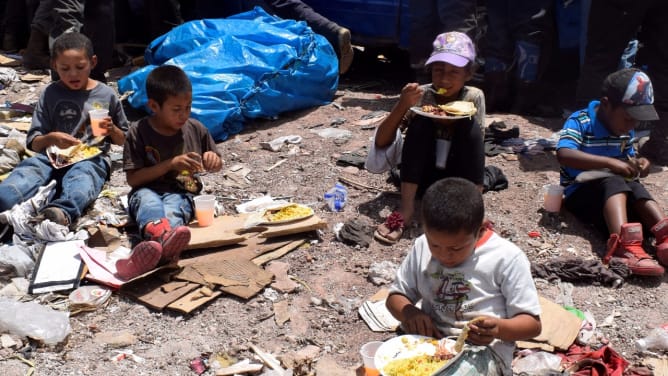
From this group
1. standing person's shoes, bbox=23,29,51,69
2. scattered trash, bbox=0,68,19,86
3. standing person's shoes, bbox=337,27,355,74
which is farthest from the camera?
standing person's shoes, bbox=23,29,51,69

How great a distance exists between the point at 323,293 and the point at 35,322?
153cm

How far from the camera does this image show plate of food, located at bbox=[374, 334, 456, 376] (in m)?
2.70

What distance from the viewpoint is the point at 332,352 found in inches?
141

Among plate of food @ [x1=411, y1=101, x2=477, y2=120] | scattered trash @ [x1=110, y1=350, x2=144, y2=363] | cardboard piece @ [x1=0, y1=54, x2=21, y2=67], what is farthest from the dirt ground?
cardboard piece @ [x1=0, y1=54, x2=21, y2=67]

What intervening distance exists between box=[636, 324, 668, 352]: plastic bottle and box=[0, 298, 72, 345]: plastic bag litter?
2.89 meters

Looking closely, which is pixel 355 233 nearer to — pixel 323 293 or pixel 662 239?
pixel 323 293

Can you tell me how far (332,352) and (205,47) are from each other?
423cm

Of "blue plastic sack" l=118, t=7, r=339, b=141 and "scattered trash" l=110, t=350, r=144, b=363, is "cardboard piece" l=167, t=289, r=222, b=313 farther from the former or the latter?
"blue plastic sack" l=118, t=7, r=339, b=141

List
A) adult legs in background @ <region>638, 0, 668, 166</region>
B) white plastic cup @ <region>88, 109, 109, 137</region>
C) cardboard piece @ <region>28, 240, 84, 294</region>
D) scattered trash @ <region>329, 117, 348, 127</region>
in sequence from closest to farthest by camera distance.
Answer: cardboard piece @ <region>28, 240, 84, 294</region>
white plastic cup @ <region>88, 109, 109, 137</region>
adult legs in background @ <region>638, 0, 668, 166</region>
scattered trash @ <region>329, 117, 348, 127</region>

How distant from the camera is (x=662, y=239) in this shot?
435 centimetres

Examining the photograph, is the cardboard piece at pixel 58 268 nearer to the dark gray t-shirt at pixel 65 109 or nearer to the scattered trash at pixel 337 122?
the dark gray t-shirt at pixel 65 109

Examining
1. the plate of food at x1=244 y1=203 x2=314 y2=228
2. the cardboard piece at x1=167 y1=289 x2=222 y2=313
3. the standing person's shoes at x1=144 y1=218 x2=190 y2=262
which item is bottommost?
the cardboard piece at x1=167 y1=289 x2=222 y2=313

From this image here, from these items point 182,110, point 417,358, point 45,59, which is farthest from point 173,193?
point 45,59

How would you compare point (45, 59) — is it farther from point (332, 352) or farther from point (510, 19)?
point (332, 352)
